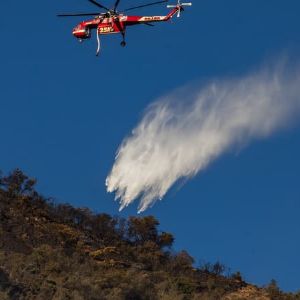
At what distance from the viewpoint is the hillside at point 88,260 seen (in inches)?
2463

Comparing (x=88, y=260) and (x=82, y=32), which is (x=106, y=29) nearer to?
(x=82, y=32)

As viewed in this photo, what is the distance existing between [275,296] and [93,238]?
22816 millimetres

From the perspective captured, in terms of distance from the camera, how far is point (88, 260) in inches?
3046

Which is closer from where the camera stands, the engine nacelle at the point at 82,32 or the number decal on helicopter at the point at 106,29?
the number decal on helicopter at the point at 106,29

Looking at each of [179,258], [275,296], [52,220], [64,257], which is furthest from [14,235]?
[275,296]

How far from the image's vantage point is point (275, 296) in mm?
78875

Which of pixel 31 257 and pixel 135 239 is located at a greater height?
pixel 135 239

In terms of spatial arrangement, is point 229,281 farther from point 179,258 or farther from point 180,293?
point 180,293

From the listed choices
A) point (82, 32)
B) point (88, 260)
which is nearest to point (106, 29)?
point (82, 32)

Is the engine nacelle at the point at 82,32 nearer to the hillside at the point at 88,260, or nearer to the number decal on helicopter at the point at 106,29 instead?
the number decal on helicopter at the point at 106,29

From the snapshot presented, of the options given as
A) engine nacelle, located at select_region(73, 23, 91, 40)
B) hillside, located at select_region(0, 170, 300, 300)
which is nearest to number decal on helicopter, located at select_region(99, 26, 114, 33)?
engine nacelle, located at select_region(73, 23, 91, 40)

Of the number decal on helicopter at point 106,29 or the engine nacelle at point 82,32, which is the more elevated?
the engine nacelle at point 82,32

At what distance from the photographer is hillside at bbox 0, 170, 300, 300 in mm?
62562

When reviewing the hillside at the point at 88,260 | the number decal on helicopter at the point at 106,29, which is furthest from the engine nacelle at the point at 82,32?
the hillside at the point at 88,260
